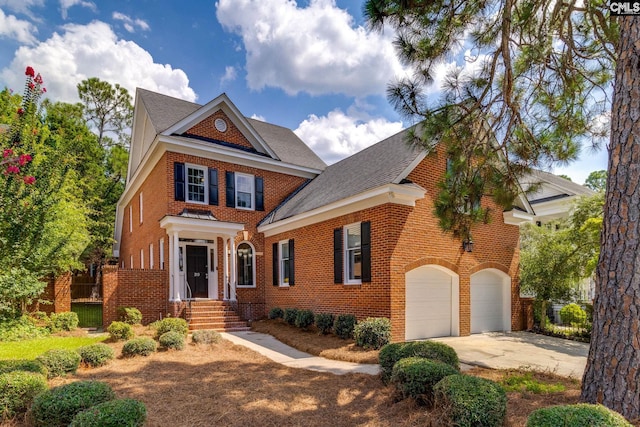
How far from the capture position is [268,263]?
49.7 feet

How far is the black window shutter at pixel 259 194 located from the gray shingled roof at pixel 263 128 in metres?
1.88

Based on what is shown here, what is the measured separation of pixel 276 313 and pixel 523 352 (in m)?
8.05

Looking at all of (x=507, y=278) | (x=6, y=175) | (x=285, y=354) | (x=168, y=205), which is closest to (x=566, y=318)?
(x=507, y=278)

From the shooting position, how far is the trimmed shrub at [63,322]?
11.8 meters

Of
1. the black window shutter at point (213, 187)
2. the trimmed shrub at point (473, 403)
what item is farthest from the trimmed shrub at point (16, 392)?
the black window shutter at point (213, 187)

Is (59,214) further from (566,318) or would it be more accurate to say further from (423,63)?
(566,318)

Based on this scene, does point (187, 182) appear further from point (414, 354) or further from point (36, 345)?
point (414, 354)

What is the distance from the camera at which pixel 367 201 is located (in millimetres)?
10258

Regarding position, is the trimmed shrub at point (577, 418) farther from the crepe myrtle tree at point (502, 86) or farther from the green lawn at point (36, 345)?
the green lawn at point (36, 345)

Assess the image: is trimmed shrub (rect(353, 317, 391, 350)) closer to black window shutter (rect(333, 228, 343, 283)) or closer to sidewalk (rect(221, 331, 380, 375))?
sidewalk (rect(221, 331, 380, 375))

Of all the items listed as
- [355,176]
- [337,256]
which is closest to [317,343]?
[337,256]

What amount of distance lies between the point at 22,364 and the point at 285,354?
531 cm

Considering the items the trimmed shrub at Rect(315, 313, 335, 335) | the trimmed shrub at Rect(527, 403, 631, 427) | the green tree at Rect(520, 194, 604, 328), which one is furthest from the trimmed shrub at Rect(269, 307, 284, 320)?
the trimmed shrub at Rect(527, 403, 631, 427)

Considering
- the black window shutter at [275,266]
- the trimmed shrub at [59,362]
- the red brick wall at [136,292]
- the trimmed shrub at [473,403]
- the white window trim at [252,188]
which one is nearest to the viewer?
the trimmed shrub at [473,403]
